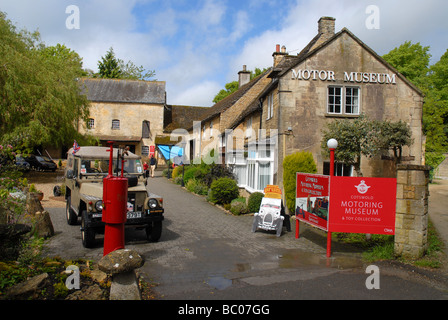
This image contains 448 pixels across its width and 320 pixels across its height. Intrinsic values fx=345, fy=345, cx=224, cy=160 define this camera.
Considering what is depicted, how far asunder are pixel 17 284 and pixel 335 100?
12431 millimetres

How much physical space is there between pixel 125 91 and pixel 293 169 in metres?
33.0

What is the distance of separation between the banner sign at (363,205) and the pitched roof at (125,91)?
35.0m

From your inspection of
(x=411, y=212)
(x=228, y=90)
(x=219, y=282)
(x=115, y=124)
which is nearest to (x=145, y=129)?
(x=115, y=124)

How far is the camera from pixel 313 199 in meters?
8.39

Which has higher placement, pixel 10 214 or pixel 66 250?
pixel 10 214

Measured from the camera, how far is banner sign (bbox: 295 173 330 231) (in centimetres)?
784

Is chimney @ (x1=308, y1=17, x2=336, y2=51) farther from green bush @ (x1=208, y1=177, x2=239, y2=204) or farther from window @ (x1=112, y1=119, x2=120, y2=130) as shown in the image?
window @ (x1=112, y1=119, x2=120, y2=130)

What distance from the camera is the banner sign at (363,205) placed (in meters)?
7.23

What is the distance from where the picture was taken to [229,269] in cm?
636

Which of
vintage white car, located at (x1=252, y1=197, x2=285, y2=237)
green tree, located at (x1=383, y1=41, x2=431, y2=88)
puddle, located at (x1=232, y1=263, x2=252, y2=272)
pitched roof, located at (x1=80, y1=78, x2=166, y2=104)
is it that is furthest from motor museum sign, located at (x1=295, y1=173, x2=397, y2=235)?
pitched roof, located at (x1=80, y1=78, x2=166, y2=104)

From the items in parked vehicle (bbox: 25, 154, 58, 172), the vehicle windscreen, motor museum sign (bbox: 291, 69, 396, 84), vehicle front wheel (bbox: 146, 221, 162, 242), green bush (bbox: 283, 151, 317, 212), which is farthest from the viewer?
parked vehicle (bbox: 25, 154, 58, 172)

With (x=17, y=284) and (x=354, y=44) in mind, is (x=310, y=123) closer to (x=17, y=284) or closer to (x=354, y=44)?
(x=354, y=44)

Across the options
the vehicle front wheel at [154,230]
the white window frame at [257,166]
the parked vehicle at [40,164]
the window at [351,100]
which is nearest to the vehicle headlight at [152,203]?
the vehicle front wheel at [154,230]
